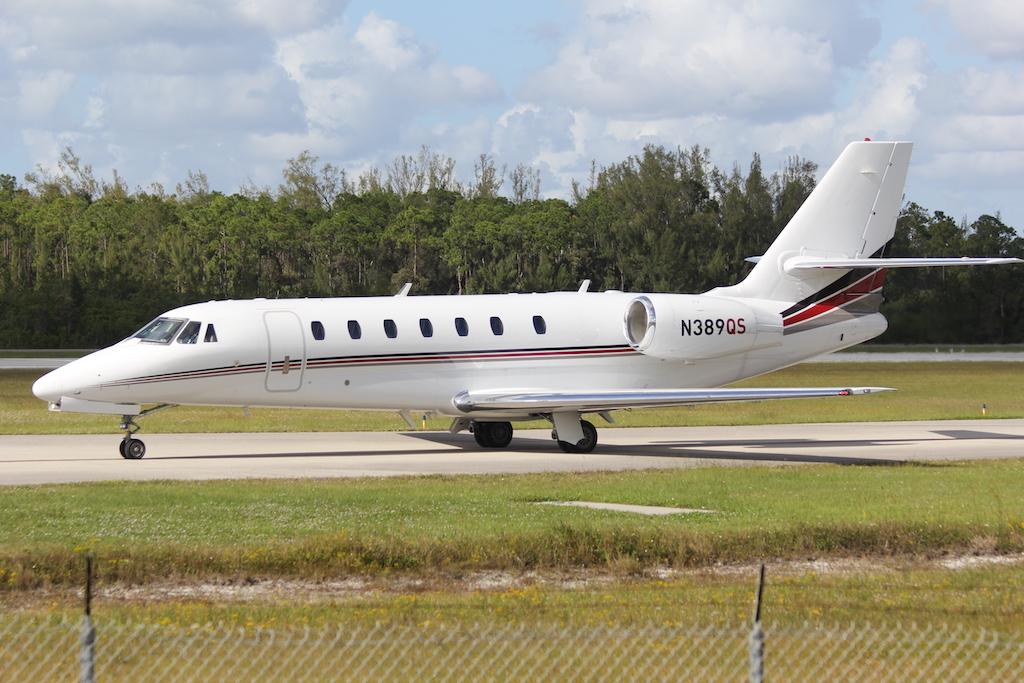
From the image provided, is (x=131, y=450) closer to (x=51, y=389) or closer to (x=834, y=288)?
(x=51, y=389)

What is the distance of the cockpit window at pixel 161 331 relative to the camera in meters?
24.9

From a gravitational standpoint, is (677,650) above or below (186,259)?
below

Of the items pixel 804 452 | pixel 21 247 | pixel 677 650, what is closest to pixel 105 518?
pixel 677 650

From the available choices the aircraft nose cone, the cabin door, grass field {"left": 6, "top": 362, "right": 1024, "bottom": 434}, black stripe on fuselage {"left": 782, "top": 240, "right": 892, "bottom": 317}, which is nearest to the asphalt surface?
the aircraft nose cone

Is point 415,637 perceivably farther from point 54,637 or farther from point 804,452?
point 804,452

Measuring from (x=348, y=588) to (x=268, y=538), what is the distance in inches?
88.2

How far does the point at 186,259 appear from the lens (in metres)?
83.0

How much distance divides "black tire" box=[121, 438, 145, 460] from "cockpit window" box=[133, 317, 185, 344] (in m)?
1.89

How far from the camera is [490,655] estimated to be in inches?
395

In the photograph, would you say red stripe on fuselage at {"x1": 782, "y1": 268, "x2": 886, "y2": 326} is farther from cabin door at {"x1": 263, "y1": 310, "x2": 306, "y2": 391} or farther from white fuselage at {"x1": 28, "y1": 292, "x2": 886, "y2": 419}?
cabin door at {"x1": 263, "y1": 310, "x2": 306, "y2": 391}

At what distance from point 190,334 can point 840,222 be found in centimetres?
1388

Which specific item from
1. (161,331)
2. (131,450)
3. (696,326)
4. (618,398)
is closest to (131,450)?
(131,450)

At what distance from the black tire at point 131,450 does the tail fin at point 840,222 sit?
12.7m

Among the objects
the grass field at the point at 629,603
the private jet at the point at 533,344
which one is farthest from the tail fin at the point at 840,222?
the grass field at the point at 629,603
